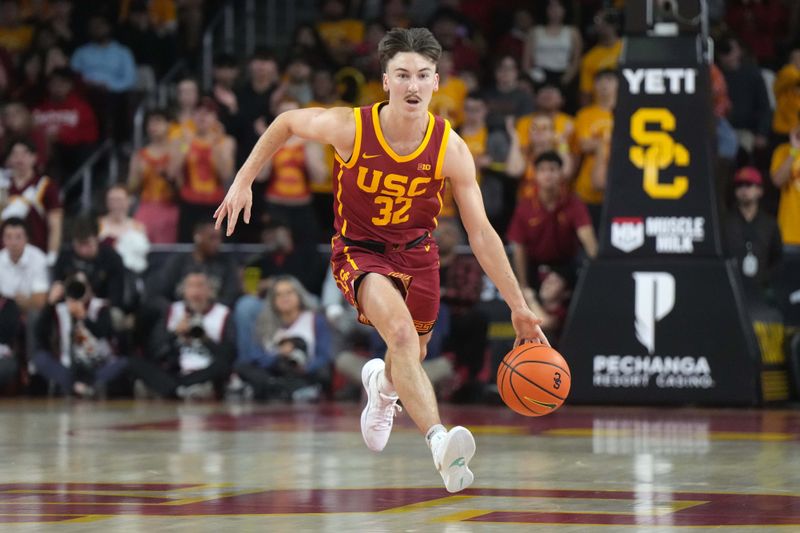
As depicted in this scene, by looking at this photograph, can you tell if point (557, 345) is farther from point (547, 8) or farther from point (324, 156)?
point (547, 8)

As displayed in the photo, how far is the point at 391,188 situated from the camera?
802cm

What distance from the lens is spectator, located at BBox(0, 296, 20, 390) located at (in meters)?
15.2

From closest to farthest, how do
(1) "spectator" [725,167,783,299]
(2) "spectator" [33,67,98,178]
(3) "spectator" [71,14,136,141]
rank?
(1) "spectator" [725,167,783,299]
(2) "spectator" [33,67,98,178]
(3) "spectator" [71,14,136,141]

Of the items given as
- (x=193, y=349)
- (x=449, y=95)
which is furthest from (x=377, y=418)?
(x=449, y=95)

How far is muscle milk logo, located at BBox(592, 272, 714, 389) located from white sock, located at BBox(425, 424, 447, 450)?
6.03 m

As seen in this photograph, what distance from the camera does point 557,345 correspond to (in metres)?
13.5

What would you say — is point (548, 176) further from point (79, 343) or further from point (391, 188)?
point (391, 188)

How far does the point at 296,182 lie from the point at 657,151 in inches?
167

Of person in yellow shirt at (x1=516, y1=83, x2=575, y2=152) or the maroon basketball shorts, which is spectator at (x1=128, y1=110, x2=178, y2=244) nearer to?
person in yellow shirt at (x1=516, y1=83, x2=575, y2=152)

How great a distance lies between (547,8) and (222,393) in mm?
6630

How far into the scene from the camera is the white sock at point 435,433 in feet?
23.1

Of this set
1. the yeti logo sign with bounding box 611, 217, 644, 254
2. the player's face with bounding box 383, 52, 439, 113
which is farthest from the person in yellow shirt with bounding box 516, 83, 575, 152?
the player's face with bounding box 383, 52, 439, 113

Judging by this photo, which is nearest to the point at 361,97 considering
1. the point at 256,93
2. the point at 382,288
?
the point at 256,93

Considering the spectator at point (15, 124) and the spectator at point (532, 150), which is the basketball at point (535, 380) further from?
the spectator at point (15, 124)
